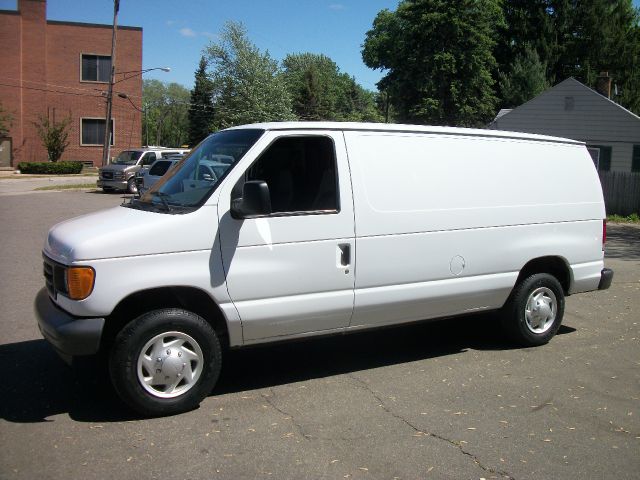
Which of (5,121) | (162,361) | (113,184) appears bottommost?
(162,361)

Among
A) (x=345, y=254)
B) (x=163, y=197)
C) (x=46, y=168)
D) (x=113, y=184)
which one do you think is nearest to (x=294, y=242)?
(x=345, y=254)

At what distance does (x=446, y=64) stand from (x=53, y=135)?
90.6 feet

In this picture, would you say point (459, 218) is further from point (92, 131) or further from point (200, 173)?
point (92, 131)

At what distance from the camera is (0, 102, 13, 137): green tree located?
43344 millimetres

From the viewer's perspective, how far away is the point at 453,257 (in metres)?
5.63

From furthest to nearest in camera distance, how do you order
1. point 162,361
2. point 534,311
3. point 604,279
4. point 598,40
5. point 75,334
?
point 598,40, point 604,279, point 534,311, point 162,361, point 75,334

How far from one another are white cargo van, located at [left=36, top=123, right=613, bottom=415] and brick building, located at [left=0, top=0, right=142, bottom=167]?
45435 millimetres

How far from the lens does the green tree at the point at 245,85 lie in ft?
137

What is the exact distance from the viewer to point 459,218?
5.66 meters

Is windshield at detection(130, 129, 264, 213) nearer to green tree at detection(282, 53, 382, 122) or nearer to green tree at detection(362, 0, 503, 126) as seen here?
green tree at detection(362, 0, 503, 126)

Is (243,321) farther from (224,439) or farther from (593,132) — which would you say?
(593,132)

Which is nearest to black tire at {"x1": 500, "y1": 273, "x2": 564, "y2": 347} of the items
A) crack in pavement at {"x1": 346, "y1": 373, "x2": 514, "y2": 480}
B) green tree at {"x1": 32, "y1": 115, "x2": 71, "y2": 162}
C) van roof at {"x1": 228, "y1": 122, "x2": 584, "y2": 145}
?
van roof at {"x1": 228, "y1": 122, "x2": 584, "y2": 145}

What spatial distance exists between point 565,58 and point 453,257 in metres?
47.2

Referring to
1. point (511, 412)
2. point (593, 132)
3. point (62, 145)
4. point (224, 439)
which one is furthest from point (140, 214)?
point (62, 145)
